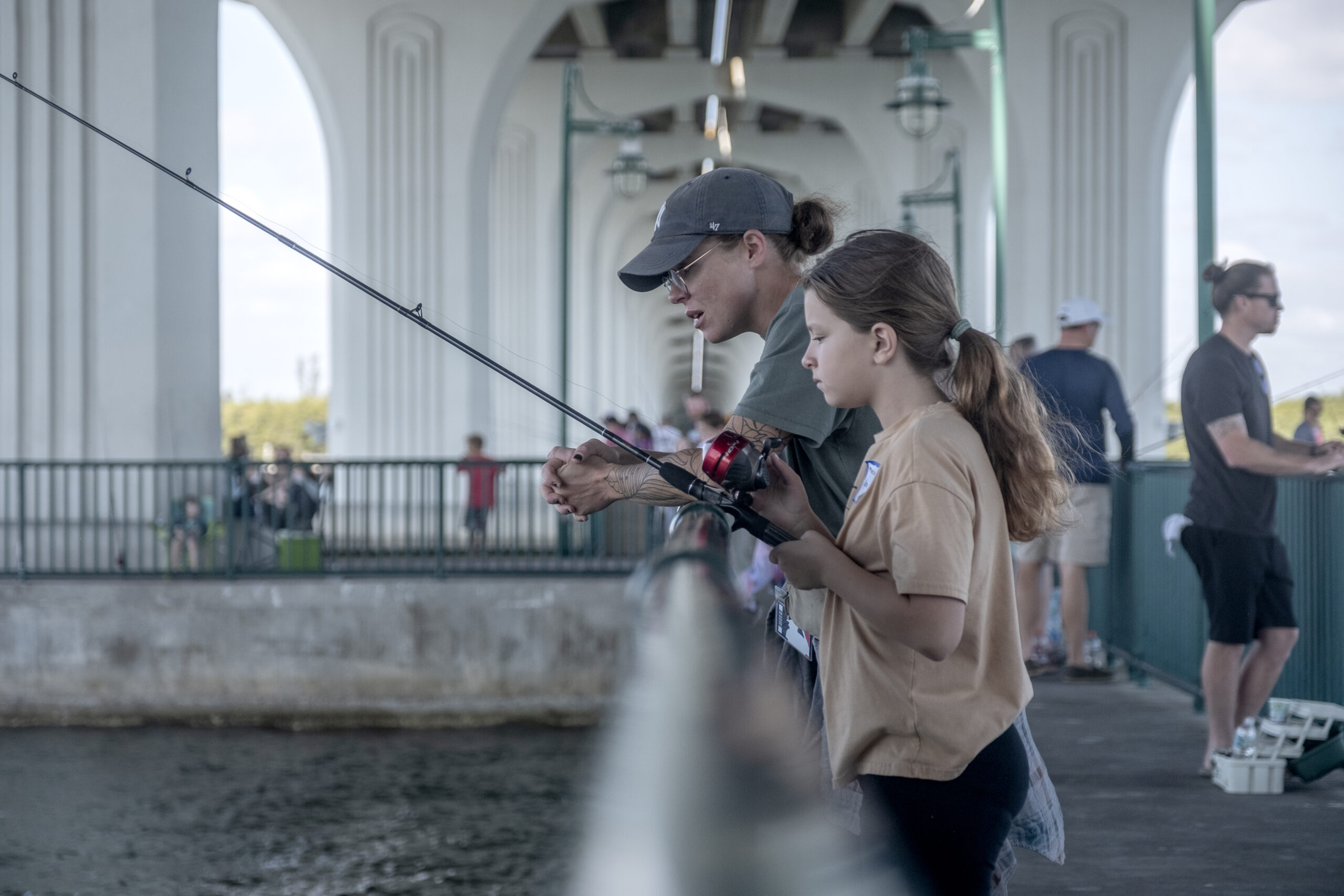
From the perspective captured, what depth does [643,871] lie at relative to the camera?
4.74 feet

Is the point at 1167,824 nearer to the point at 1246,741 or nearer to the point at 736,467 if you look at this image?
the point at 1246,741

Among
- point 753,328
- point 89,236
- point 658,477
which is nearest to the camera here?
point 658,477

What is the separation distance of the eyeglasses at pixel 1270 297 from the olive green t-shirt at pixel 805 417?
310 cm

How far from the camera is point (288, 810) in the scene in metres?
6.88

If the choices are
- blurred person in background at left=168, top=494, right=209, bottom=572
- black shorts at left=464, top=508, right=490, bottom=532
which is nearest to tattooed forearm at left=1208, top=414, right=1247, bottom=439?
black shorts at left=464, top=508, right=490, bottom=532

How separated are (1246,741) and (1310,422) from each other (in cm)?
1423

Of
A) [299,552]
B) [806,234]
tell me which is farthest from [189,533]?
[806,234]

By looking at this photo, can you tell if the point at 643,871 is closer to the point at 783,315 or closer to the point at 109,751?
the point at 783,315

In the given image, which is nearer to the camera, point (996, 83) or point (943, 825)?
point (943, 825)

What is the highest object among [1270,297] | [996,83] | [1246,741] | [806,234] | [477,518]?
[996,83]

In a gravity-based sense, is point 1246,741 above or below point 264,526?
below

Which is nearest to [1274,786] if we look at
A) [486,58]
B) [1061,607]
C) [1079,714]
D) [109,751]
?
[1079,714]

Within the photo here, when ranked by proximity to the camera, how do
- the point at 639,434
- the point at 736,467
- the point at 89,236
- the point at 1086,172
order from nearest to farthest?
the point at 736,467 → the point at 89,236 → the point at 1086,172 → the point at 639,434

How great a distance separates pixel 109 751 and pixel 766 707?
765 cm
